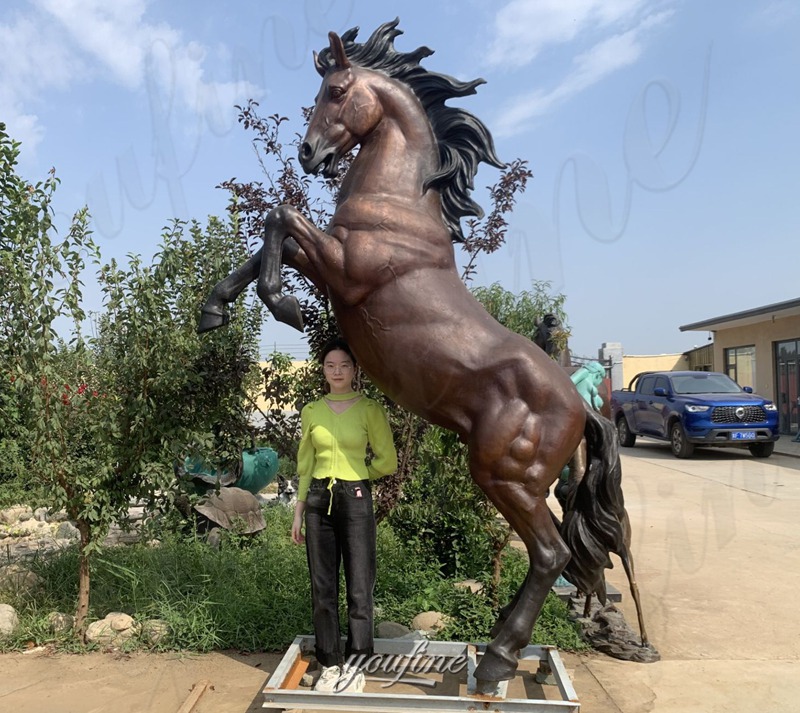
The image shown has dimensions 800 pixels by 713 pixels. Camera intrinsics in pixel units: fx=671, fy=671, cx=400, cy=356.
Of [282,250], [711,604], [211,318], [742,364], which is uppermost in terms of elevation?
[742,364]

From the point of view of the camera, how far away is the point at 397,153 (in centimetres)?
301

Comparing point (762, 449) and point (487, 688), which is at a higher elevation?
point (762, 449)

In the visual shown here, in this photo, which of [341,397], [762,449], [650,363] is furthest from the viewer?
[650,363]

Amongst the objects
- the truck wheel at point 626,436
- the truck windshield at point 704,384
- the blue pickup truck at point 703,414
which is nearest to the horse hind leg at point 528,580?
the blue pickup truck at point 703,414

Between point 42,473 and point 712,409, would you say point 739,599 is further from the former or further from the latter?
point 712,409

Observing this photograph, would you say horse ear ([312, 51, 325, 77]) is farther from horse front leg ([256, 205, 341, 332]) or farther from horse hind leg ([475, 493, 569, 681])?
horse hind leg ([475, 493, 569, 681])

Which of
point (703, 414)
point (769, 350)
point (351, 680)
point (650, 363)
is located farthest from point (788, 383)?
point (351, 680)

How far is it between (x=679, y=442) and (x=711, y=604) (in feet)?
31.5

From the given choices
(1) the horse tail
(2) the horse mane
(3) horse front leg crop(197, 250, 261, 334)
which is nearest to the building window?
(1) the horse tail

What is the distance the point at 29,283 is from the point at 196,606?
2.14 meters

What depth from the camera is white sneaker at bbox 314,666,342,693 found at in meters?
2.89

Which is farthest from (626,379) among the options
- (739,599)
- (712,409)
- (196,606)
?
(196,606)

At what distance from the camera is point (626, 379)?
3017cm

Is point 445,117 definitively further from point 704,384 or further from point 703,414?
point 704,384
